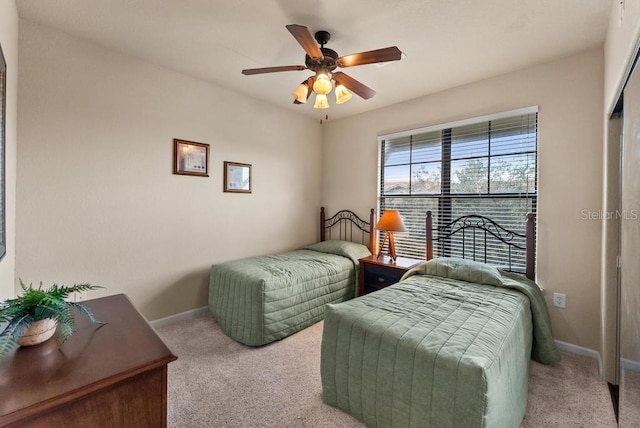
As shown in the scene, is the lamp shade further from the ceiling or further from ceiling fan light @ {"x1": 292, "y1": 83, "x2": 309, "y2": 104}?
ceiling fan light @ {"x1": 292, "y1": 83, "x2": 309, "y2": 104}

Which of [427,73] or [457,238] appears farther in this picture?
[457,238]

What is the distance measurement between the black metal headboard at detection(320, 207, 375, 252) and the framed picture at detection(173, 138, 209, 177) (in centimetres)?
185

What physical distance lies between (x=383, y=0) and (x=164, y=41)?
1725 millimetres

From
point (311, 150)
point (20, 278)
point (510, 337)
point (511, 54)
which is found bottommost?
point (510, 337)

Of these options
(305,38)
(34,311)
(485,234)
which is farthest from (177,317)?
Answer: (485,234)

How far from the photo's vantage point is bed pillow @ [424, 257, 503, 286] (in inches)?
91.3

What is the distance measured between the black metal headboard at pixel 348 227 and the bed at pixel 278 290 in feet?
1.07

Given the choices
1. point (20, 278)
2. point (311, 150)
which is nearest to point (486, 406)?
point (20, 278)

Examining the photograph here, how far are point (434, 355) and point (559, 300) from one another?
6.13ft

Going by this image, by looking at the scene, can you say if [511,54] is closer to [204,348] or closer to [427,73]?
[427,73]

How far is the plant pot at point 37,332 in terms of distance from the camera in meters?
0.98

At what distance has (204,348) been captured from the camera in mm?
2408

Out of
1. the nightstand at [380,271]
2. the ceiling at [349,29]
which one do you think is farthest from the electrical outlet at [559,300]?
the ceiling at [349,29]

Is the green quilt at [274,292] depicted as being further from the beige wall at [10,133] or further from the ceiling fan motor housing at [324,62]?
the ceiling fan motor housing at [324,62]
